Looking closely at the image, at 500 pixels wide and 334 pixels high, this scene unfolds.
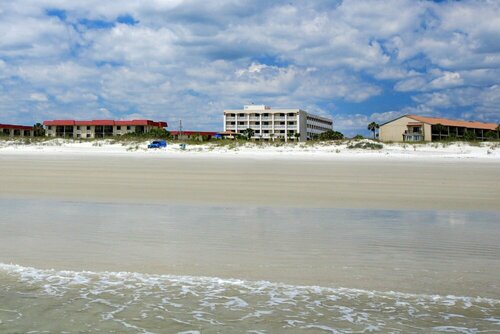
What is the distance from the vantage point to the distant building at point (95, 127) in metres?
123

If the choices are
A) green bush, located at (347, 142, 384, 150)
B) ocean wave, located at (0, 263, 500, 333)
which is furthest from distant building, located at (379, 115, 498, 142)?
ocean wave, located at (0, 263, 500, 333)

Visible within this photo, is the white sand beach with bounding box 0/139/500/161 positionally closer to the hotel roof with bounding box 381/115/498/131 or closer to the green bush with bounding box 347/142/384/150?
the green bush with bounding box 347/142/384/150

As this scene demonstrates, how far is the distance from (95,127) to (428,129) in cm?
7876

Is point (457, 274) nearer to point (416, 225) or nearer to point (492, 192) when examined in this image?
point (416, 225)

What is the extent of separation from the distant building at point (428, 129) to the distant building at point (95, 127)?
5463 centimetres

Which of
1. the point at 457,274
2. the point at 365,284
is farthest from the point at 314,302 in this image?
the point at 457,274

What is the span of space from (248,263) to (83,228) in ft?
12.3

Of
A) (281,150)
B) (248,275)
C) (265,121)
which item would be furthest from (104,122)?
(248,275)

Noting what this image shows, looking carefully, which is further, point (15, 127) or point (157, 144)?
point (15, 127)

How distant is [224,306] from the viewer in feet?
17.7

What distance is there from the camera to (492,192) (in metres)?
15.5

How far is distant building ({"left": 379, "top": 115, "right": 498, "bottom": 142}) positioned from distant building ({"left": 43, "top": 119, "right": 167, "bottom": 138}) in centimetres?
5463

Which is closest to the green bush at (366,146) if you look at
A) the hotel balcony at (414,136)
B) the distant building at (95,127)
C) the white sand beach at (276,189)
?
the white sand beach at (276,189)

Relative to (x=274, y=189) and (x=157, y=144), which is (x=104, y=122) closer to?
(x=157, y=144)
